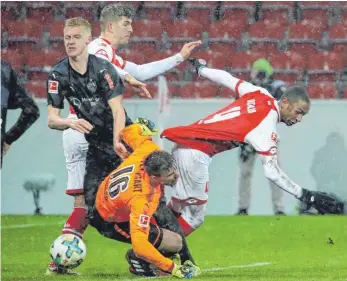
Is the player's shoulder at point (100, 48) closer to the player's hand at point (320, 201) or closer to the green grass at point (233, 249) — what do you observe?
the green grass at point (233, 249)

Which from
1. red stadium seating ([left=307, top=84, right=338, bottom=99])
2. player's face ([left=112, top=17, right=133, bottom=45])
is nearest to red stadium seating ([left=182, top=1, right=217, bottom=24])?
red stadium seating ([left=307, top=84, right=338, bottom=99])

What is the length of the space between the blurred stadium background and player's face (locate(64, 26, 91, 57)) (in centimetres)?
605

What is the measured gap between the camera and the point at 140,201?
557 centimetres

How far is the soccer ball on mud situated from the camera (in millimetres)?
6000

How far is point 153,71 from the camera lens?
6812mm

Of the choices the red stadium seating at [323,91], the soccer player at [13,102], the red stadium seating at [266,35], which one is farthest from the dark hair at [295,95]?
the red stadium seating at [266,35]

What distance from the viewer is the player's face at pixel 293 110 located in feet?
20.9

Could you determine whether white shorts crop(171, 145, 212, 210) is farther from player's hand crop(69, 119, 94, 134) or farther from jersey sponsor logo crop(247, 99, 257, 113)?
player's hand crop(69, 119, 94, 134)

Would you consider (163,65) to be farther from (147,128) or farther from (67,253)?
(67,253)

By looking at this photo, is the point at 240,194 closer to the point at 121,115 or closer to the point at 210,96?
the point at 210,96

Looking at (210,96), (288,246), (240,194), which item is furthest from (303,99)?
(210,96)

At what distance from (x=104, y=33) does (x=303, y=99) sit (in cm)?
139

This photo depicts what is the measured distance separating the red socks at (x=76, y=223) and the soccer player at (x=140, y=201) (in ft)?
0.92

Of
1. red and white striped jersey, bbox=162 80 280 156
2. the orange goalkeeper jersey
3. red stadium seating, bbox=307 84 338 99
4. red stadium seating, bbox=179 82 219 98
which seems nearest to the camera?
the orange goalkeeper jersey
